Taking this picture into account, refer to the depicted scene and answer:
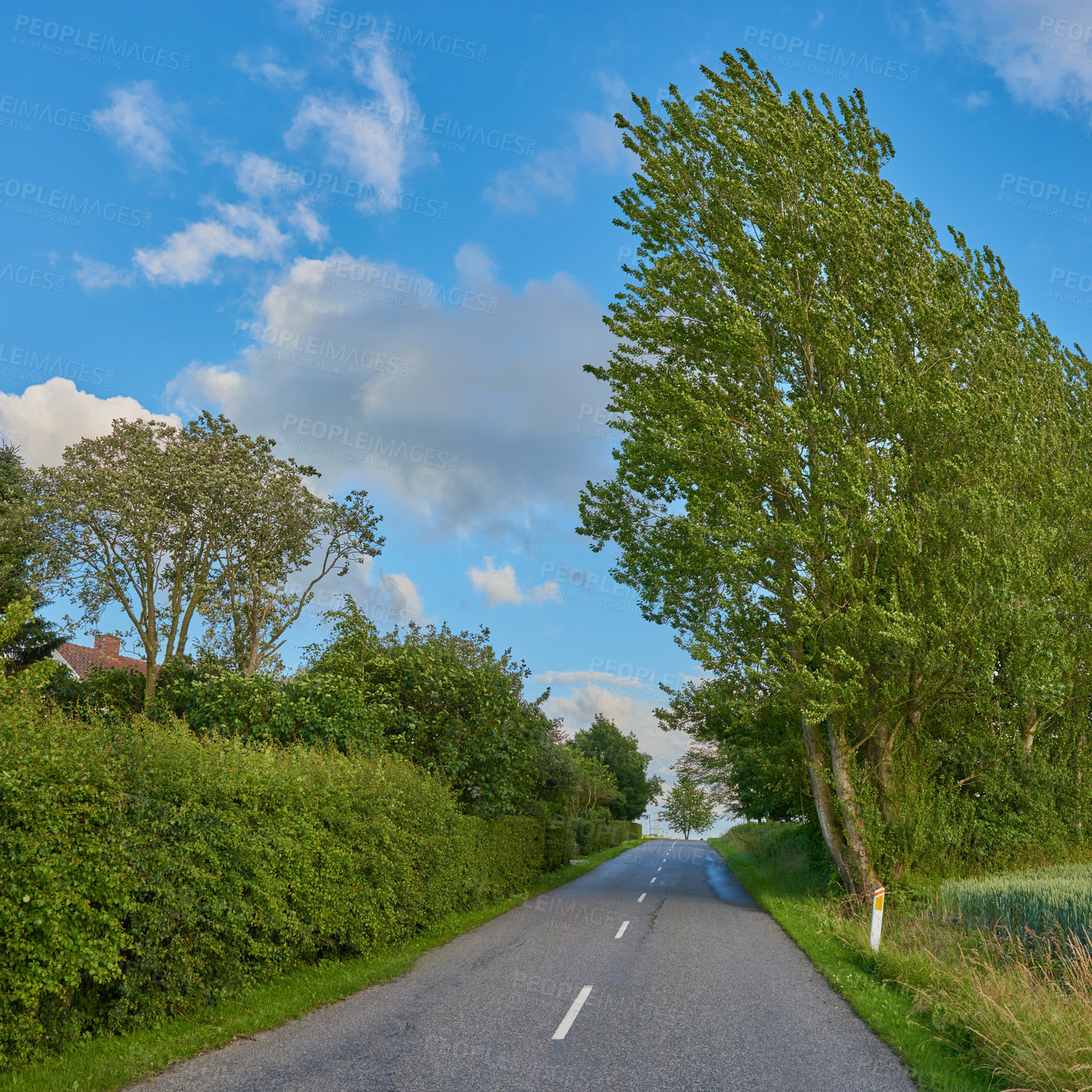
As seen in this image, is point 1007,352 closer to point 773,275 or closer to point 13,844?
point 773,275

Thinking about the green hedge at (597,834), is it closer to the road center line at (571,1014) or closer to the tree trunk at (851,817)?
the tree trunk at (851,817)

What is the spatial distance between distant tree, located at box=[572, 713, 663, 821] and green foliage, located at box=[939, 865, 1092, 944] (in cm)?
5672

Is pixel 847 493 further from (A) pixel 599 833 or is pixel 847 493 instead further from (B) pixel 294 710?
(A) pixel 599 833

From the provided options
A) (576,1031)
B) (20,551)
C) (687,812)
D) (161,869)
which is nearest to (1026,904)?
(576,1031)

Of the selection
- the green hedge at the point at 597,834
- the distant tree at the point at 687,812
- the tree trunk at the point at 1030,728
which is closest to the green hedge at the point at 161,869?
the tree trunk at the point at 1030,728

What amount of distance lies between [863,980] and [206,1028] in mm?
8199

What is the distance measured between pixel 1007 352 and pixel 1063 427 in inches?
165

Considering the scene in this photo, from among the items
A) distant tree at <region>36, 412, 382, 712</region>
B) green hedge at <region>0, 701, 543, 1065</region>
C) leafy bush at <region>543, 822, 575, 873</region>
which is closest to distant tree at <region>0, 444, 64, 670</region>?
distant tree at <region>36, 412, 382, 712</region>

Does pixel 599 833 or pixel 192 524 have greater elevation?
pixel 192 524

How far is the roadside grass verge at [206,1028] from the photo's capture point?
579 centimetres

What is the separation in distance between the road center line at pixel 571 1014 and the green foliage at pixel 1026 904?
615cm

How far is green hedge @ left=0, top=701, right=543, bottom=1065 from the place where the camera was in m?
5.75

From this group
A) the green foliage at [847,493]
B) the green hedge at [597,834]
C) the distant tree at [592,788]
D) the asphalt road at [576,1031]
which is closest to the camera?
the asphalt road at [576,1031]

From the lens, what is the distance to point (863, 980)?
10469mm
